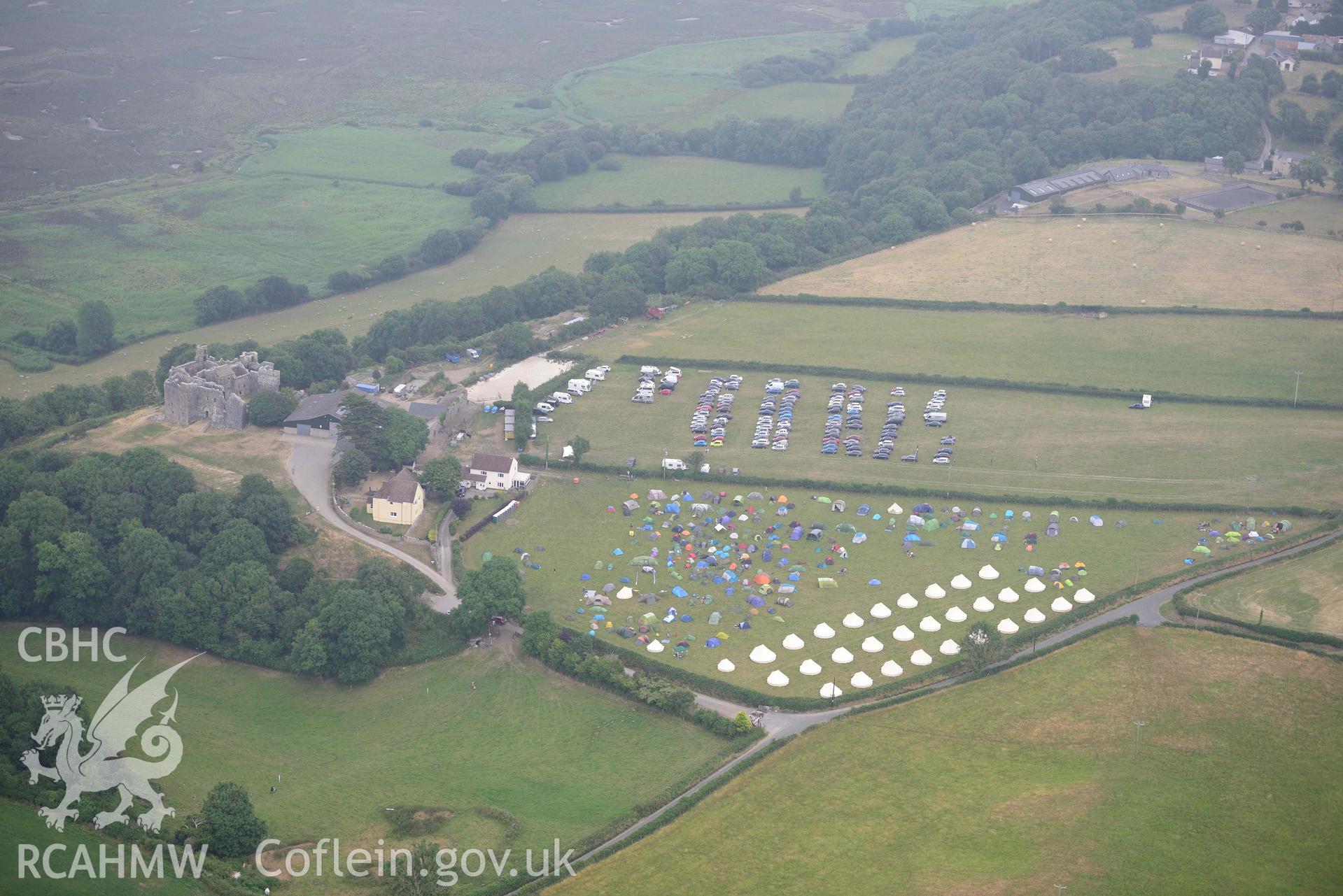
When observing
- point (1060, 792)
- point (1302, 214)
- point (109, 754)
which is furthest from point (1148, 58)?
point (109, 754)

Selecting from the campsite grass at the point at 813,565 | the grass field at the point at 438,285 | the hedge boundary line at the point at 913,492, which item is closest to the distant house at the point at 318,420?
the hedge boundary line at the point at 913,492

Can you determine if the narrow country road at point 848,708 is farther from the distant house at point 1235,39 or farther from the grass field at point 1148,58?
the distant house at point 1235,39

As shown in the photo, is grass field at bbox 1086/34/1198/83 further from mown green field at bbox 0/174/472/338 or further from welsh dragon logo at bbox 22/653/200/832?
welsh dragon logo at bbox 22/653/200/832

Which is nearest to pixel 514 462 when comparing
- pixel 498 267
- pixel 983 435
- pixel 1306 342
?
pixel 983 435

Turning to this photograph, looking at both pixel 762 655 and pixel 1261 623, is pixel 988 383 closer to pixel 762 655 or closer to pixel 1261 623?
pixel 1261 623

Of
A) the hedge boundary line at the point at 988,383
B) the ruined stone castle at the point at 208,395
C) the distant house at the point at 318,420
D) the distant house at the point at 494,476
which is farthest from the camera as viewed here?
the hedge boundary line at the point at 988,383

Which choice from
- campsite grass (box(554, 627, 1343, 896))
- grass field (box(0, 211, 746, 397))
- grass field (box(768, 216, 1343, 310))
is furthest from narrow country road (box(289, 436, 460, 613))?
grass field (box(768, 216, 1343, 310))
